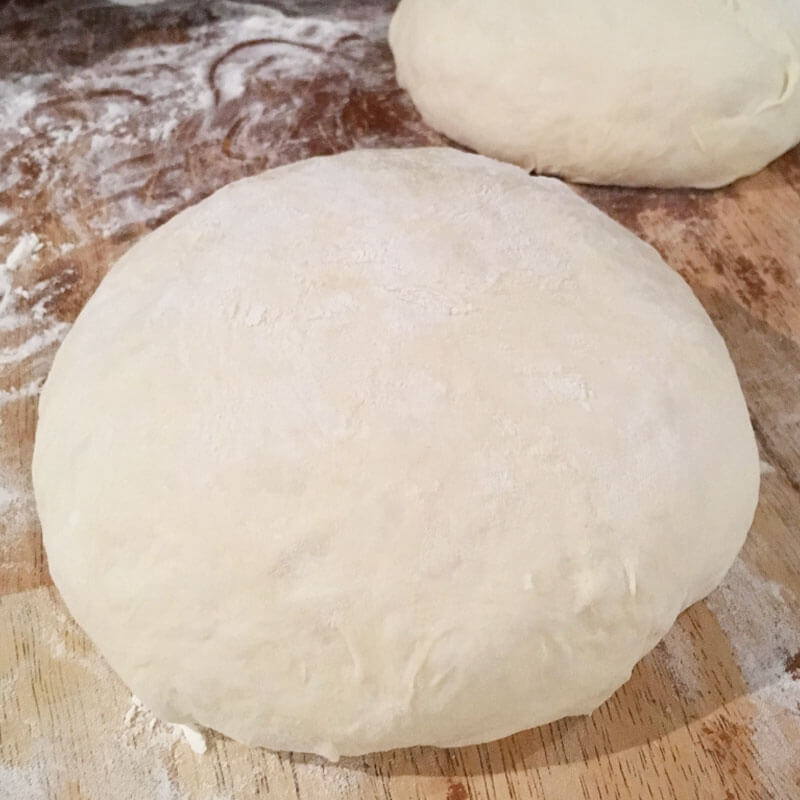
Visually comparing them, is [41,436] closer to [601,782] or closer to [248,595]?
[248,595]

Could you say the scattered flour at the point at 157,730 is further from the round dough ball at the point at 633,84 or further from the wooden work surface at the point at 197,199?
the round dough ball at the point at 633,84

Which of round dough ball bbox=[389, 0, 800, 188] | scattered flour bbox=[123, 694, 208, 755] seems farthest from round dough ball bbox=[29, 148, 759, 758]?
round dough ball bbox=[389, 0, 800, 188]

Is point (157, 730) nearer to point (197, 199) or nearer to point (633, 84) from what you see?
Answer: point (197, 199)

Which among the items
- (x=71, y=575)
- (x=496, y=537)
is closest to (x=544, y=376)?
(x=496, y=537)

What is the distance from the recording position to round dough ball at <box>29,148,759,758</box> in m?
0.79

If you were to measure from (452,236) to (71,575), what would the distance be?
58cm

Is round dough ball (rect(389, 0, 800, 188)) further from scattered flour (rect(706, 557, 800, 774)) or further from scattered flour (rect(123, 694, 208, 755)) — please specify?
scattered flour (rect(123, 694, 208, 755))

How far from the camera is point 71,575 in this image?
2.88ft

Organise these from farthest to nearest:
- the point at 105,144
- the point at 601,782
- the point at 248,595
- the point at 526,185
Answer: the point at 105,144 → the point at 526,185 → the point at 601,782 → the point at 248,595

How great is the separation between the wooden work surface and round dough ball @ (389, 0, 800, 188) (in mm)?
79

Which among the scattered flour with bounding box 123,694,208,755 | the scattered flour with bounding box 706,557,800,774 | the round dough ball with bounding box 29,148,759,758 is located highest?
the round dough ball with bounding box 29,148,759,758

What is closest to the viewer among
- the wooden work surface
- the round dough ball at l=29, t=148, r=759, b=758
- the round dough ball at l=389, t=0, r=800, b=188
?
the round dough ball at l=29, t=148, r=759, b=758

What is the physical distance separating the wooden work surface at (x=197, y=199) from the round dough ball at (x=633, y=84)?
0.26 feet

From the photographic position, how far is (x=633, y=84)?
139cm
